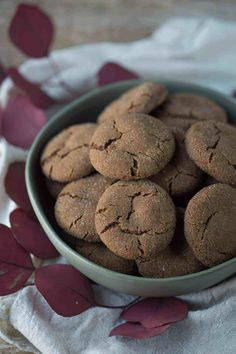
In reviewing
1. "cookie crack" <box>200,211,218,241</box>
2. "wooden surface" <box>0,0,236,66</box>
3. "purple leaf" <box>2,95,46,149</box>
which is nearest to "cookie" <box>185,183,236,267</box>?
"cookie crack" <box>200,211,218,241</box>

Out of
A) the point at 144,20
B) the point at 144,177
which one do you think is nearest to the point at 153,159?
the point at 144,177

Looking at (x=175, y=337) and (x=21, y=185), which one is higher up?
(x=21, y=185)

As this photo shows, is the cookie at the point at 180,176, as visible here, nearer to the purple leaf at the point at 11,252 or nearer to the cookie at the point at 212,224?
the cookie at the point at 212,224

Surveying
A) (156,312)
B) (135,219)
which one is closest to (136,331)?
(156,312)

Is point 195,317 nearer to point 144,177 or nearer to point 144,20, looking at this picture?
point 144,177

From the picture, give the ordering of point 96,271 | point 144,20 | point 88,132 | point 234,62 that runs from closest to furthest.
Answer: point 96,271 → point 88,132 → point 234,62 → point 144,20

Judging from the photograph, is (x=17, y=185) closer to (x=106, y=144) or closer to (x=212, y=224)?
(x=106, y=144)
